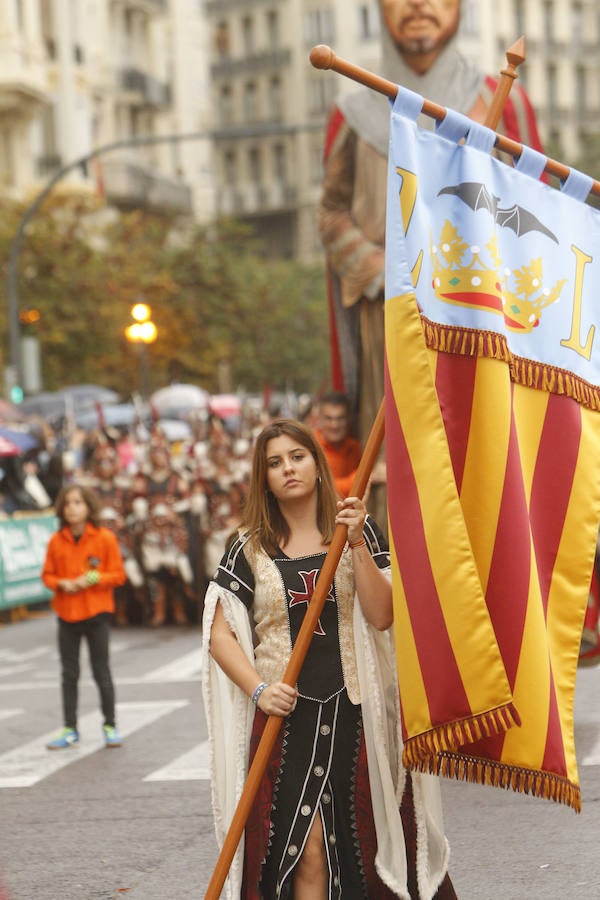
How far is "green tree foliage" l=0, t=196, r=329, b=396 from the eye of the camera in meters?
37.8

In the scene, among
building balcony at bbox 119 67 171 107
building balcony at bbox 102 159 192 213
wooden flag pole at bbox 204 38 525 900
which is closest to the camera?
wooden flag pole at bbox 204 38 525 900

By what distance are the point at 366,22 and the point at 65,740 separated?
237 feet

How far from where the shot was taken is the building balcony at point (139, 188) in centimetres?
5512

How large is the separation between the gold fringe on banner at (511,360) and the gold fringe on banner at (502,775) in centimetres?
108

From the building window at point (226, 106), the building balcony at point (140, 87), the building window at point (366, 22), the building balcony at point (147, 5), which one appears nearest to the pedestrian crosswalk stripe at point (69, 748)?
the building balcony at point (140, 87)

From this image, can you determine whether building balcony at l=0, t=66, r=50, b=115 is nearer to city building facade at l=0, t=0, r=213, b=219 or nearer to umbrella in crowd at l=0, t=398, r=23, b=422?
city building facade at l=0, t=0, r=213, b=219

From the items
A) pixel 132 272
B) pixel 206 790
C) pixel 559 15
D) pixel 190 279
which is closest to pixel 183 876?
pixel 206 790

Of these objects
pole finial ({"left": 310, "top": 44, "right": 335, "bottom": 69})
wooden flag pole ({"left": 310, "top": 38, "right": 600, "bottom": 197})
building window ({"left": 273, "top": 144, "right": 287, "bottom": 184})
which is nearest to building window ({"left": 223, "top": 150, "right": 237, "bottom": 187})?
building window ({"left": 273, "top": 144, "right": 287, "bottom": 184})

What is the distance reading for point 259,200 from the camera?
3273 inches

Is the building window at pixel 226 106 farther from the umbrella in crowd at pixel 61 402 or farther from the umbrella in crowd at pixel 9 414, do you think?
the umbrella in crowd at pixel 9 414

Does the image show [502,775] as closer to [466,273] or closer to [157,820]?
[466,273]

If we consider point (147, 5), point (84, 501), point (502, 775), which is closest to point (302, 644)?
point (502, 775)

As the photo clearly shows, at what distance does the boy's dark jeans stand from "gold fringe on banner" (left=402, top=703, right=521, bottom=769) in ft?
18.1

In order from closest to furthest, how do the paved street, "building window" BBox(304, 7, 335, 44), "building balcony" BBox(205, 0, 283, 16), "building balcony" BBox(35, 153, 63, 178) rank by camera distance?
the paved street < "building balcony" BBox(35, 153, 63, 178) < "building window" BBox(304, 7, 335, 44) < "building balcony" BBox(205, 0, 283, 16)
